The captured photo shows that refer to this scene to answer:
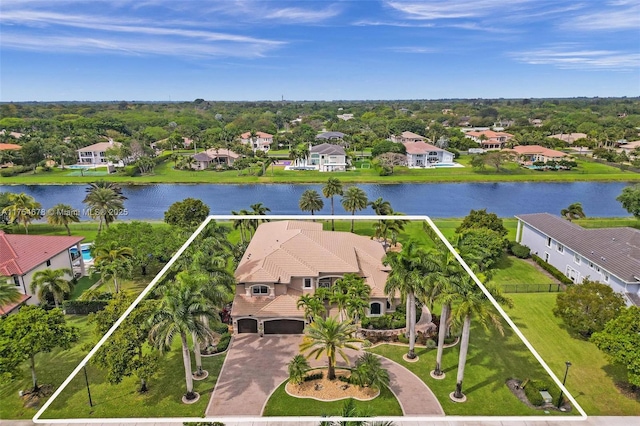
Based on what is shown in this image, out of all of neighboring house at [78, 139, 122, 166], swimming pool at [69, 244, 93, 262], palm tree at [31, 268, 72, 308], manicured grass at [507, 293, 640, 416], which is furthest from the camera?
neighboring house at [78, 139, 122, 166]

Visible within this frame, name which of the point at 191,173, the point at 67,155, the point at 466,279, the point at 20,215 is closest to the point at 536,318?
the point at 466,279

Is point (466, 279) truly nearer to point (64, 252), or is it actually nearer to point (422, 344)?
point (422, 344)

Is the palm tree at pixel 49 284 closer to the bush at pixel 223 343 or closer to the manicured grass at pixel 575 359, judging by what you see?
the bush at pixel 223 343

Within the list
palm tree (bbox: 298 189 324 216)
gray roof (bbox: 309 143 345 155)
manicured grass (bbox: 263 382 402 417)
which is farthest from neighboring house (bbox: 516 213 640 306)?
gray roof (bbox: 309 143 345 155)

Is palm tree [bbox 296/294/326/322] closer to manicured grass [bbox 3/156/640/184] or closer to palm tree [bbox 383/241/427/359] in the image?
palm tree [bbox 383/241/427/359]

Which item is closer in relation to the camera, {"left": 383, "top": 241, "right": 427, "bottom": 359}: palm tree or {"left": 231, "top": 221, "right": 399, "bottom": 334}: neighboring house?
{"left": 383, "top": 241, "right": 427, "bottom": 359}: palm tree

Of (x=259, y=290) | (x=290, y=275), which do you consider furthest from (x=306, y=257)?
(x=259, y=290)
